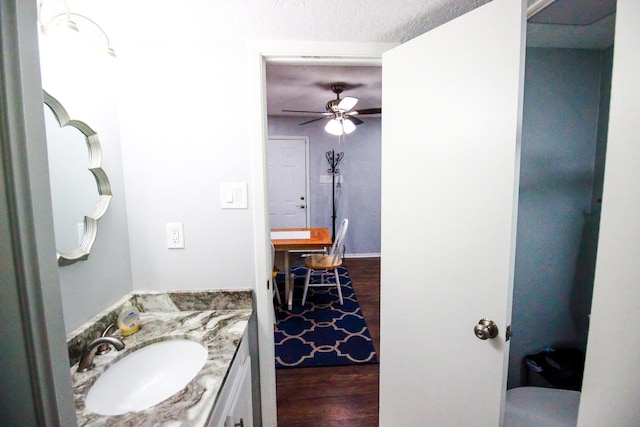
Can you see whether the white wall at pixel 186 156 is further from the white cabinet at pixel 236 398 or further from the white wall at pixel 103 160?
the white cabinet at pixel 236 398

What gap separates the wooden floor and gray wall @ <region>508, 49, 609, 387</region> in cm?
96

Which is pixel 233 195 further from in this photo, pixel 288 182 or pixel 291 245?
pixel 288 182

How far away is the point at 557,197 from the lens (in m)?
1.44

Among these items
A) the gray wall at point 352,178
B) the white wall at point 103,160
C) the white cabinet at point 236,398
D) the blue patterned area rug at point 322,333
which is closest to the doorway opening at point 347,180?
the gray wall at point 352,178

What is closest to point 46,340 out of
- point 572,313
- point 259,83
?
point 259,83

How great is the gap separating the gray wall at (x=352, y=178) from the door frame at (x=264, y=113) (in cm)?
318

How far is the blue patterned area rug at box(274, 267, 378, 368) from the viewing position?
211cm

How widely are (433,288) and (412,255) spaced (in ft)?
0.51

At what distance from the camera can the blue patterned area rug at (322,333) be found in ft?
6.93

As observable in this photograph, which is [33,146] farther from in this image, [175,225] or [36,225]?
[175,225]

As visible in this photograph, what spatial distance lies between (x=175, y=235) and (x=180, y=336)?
1.46 ft

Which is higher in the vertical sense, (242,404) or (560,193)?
(560,193)

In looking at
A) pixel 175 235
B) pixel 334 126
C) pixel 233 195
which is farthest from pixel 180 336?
pixel 334 126

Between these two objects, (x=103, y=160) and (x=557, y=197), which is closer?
(x=103, y=160)
